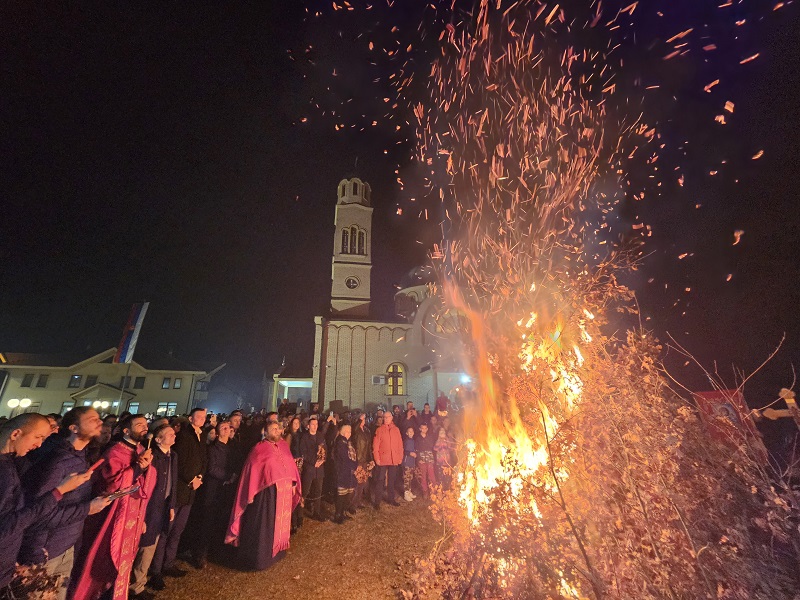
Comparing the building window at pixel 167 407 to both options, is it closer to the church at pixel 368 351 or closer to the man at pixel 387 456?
the church at pixel 368 351

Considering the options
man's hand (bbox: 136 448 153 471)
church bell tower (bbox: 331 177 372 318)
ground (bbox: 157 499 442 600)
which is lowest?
ground (bbox: 157 499 442 600)

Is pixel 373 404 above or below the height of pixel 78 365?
below

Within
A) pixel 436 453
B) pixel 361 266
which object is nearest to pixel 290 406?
pixel 361 266

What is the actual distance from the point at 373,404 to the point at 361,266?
12.4 meters

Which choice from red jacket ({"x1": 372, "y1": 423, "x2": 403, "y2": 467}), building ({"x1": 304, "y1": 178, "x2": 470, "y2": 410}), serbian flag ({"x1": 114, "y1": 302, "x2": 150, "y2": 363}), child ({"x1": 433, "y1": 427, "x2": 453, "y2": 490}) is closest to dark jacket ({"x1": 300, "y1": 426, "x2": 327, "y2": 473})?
red jacket ({"x1": 372, "y1": 423, "x2": 403, "y2": 467})

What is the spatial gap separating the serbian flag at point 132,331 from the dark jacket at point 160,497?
2590 cm

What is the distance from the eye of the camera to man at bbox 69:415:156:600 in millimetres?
4121

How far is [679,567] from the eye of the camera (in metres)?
4.78

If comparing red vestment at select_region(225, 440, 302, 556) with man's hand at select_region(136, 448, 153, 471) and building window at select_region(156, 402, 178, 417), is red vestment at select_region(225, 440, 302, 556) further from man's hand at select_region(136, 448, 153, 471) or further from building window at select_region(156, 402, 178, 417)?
building window at select_region(156, 402, 178, 417)

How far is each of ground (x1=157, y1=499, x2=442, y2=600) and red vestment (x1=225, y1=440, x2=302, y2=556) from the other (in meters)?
0.48

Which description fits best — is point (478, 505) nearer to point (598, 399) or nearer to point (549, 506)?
point (549, 506)

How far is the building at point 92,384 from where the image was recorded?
115ft

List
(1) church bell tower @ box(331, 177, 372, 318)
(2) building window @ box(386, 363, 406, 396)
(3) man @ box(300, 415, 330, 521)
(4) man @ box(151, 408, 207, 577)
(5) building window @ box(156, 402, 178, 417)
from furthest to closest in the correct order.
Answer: (5) building window @ box(156, 402, 178, 417) → (1) church bell tower @ box(331, 177, 372, 318) → (2) building window @ box(386, 363, 406, 396) → (3) man @ box(300, 415, 330, 521) → (4) man @ box(151, 408, 207, 577)

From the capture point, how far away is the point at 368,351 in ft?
88.8
